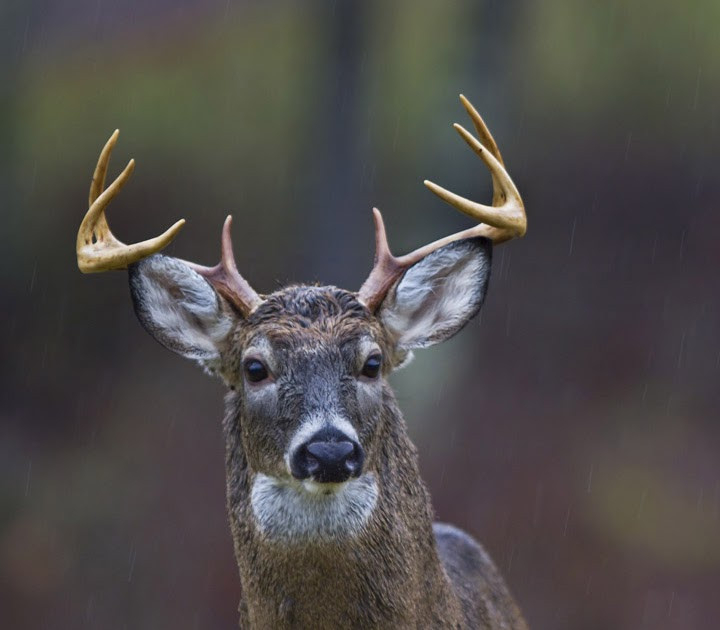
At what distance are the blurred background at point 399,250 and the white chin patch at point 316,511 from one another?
705 centimetres

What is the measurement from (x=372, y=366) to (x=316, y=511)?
63cm

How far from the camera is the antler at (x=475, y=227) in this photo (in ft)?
19.1

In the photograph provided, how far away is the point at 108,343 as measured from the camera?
15.9 meters

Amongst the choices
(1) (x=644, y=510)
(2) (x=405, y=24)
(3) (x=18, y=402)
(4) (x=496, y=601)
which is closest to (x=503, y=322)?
(1) (x=644, y=510)

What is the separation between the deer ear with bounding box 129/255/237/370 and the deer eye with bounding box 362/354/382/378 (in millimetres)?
Result: 666

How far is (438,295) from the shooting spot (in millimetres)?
6055

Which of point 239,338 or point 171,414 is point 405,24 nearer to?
point 171,414

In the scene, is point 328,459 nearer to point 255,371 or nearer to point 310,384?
point 310,384

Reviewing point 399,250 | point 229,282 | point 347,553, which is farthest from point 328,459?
point 399,250

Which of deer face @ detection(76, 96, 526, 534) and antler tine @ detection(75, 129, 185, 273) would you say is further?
antler tine @ detection(75, 129, 185, 273)

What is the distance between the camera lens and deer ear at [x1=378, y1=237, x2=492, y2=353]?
5.93 m

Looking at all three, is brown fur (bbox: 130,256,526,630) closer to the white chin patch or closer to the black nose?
the white chin patch

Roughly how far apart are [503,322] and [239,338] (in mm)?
10333

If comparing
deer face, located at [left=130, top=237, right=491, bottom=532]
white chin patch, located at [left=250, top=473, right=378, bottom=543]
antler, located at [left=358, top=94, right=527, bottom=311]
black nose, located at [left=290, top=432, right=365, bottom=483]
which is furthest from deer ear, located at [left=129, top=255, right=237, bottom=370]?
black nose, located at [left=290, top=432, right=365, bottom=483]
